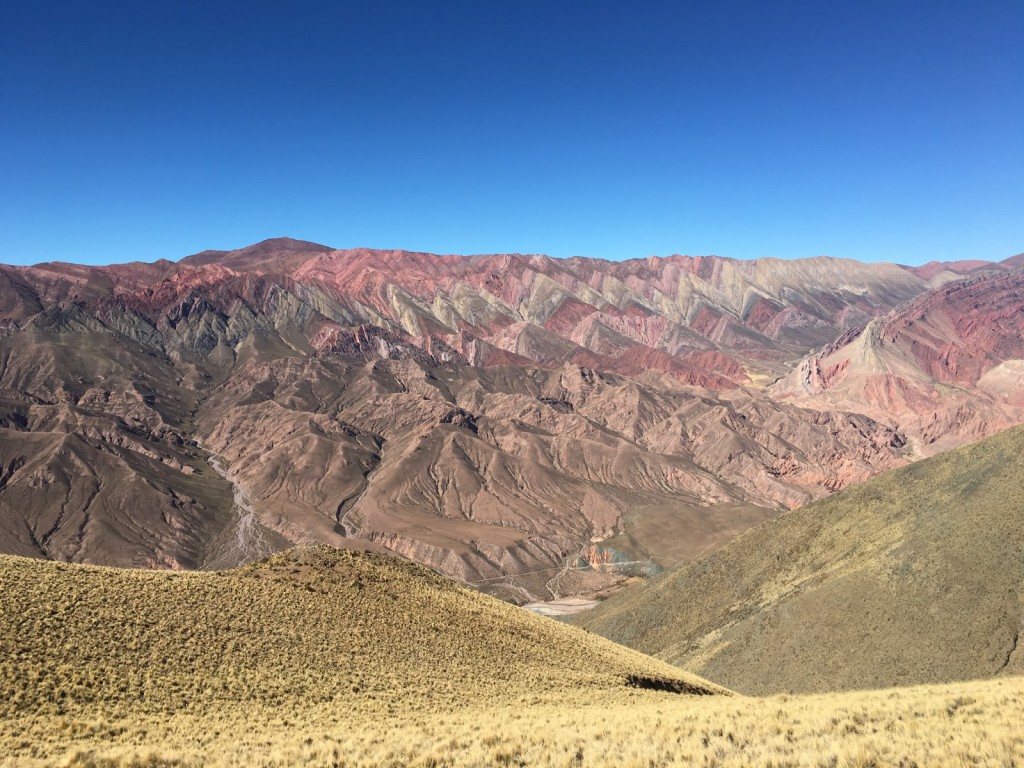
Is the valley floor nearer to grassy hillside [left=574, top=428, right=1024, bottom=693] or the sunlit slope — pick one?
the sunlit slope

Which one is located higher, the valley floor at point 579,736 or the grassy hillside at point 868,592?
the valley floor at point 579,736

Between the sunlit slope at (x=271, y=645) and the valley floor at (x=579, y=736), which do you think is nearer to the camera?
the valley floor at (x=579, y=736)

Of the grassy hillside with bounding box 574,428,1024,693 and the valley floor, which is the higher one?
the valley floor

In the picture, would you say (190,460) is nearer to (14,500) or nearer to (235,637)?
(14,500)

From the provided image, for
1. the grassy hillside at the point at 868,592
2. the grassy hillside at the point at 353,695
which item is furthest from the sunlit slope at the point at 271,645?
the grassy hillside at the point at 868,592

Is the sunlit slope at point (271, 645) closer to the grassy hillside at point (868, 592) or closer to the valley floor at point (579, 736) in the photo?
the valley floor at point (579, 736)

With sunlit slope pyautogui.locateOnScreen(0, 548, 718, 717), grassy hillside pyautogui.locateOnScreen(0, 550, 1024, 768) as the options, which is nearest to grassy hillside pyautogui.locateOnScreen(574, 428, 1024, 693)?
sunlit slope pyautogui.locateOnScreen(0, 548, 718, 717)
